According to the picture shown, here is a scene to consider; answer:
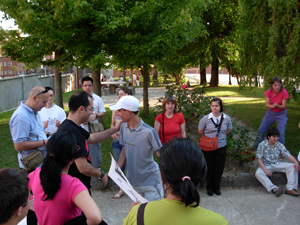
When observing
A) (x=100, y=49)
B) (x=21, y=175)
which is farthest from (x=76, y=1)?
(x=21, y=175)

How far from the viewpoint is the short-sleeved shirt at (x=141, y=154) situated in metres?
3.40

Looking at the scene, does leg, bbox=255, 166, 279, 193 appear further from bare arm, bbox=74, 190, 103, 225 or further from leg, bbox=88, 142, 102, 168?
bare arm, bbox=74, 190, 103, 225

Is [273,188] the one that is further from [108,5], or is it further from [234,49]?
[234,49]

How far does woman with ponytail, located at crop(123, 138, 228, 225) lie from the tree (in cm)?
733

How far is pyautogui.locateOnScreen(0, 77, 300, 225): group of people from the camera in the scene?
164 cm

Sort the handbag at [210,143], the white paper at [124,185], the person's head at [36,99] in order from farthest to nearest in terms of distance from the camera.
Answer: the handbag at [210,143]
the person's head at [36,99]
the white paper at [124,185]

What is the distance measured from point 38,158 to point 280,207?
4.02 meters

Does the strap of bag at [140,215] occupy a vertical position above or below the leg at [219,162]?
above

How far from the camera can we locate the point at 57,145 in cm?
230

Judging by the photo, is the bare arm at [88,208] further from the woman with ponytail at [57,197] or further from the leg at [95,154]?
the leg at [95,154]

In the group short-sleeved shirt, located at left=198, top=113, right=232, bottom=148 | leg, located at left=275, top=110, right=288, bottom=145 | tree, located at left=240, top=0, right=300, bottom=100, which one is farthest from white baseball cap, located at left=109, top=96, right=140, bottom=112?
tree, located at left=240, top=0, right=300, bottom=100

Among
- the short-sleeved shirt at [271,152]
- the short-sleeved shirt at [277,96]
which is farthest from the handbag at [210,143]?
the short-sleeved shirt at [277,96]

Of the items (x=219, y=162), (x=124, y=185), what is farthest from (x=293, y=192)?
(x=124, y=185)

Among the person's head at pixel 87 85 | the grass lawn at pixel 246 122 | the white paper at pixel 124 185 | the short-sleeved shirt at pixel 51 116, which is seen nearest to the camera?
the white paper at pixel 124 185
